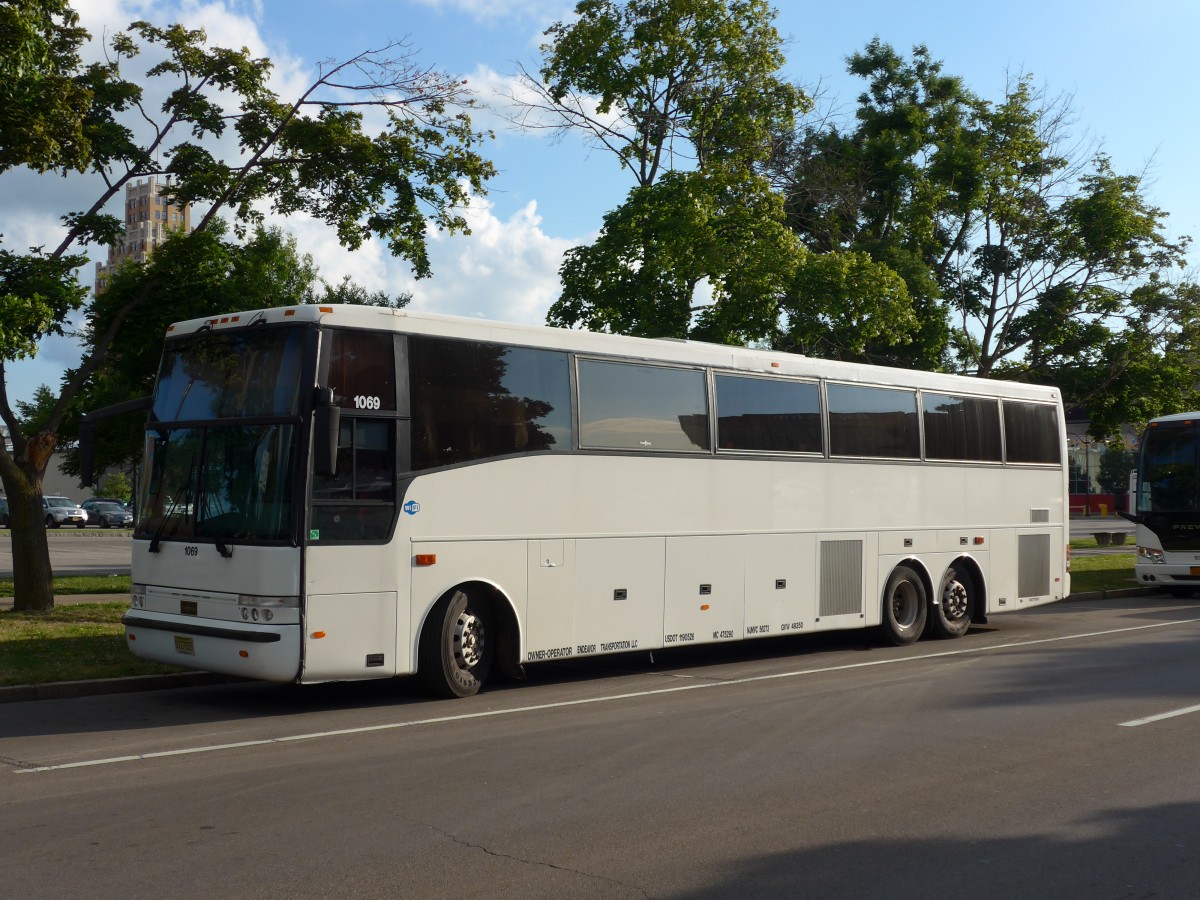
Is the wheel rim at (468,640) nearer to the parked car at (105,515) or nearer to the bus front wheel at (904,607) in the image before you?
the bus front wheel at (904,607)

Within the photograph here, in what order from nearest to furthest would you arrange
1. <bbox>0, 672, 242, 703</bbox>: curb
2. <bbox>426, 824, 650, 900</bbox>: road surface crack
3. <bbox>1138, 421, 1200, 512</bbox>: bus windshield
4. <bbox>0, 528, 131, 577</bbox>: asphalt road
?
<bbox>426, 824, 650, 900</bbox>: road surface crack, <bbox>0, 672, 242, 703</bbox>: curb, <bbox>1138, 421, 1200, 512</bbox>: bus windshield, <bbox>0, 528, 131, 577</bbox>: asphalt road

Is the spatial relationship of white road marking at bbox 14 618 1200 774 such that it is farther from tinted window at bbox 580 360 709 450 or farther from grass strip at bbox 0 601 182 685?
grass strip at bbox 0 601 182 685

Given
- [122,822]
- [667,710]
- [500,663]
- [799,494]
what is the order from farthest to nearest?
[799,494]
[500,663]
[667,710]
[122,822]

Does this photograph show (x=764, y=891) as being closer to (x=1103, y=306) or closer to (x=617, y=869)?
(x=617, y=869)

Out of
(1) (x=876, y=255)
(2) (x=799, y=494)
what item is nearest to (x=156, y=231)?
(1) (x=876, y=255)

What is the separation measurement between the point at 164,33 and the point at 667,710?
1212 centimetres

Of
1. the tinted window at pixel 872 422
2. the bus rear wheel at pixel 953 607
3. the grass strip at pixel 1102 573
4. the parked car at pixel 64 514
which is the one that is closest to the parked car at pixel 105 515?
the parked car at pixel 64 514

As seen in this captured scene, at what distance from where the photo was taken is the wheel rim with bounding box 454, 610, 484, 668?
439 inches

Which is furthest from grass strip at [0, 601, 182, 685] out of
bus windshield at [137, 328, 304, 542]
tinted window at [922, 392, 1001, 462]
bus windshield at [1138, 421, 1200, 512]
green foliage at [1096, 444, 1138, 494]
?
green foliage at [1096, 444, 1138, 494]

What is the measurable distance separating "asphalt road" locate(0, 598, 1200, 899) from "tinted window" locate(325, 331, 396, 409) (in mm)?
2649

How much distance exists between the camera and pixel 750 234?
21.3 meters

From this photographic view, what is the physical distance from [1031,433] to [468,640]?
10.3 meters

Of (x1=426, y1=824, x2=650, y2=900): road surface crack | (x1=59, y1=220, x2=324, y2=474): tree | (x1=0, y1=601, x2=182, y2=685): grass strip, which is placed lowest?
(x1=426, y1=824, x2=650, y2=900): road surface crack

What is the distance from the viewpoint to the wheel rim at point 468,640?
439 inches
